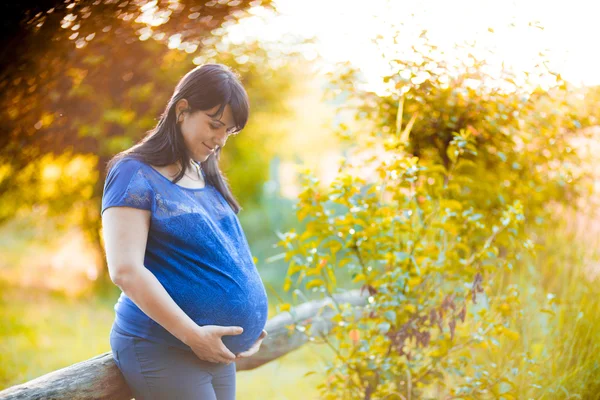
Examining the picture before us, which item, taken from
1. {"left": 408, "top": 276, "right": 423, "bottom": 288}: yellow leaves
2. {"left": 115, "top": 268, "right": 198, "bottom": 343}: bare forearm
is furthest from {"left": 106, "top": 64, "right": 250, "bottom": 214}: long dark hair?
{"left": 408, "top": 276, "right": 423, "bottom": 288}: yellow leaves

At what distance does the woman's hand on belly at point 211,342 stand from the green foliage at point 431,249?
2.31 feet

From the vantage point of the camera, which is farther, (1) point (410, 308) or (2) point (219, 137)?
(1) point (410, 308)

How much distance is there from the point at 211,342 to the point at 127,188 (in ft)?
1.60

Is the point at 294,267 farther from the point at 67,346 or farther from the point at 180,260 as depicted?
the point at 67,346

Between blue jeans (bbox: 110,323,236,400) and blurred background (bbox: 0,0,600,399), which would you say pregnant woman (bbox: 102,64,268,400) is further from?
blurred background (bbox: 0,0,600,399)

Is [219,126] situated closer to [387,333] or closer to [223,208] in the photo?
[223,208]

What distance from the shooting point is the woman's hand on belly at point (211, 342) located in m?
1.59

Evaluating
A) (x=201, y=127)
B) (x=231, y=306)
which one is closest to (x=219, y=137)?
(x=201, y=127)

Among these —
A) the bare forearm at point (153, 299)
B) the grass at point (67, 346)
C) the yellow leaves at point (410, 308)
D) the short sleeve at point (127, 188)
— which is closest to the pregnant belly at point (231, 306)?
the bare forearm at point (153, 299)

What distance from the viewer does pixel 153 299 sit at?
59.0 inches

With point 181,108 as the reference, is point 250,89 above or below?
below

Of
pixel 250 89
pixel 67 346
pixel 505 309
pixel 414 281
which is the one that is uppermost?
pixel 414 281

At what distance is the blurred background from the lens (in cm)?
266

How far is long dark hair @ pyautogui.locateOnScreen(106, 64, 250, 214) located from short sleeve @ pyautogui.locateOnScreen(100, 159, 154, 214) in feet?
0.23
